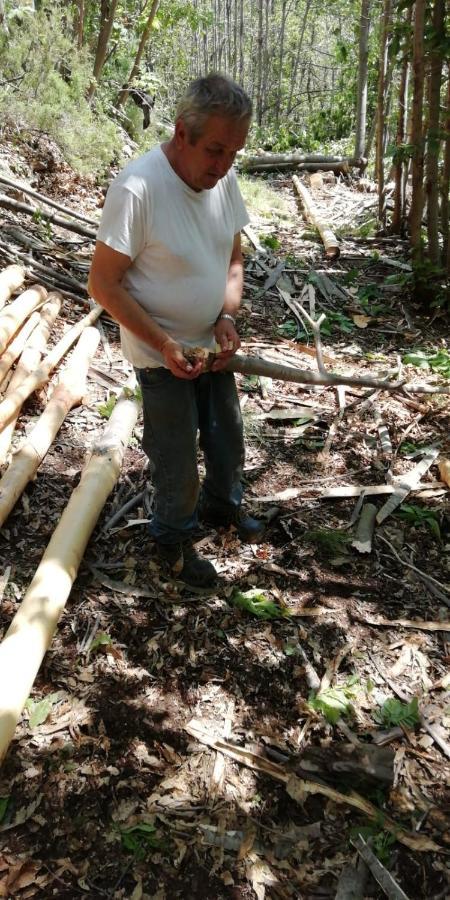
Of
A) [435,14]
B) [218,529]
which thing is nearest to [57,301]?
[218,529]

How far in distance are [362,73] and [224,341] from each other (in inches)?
513

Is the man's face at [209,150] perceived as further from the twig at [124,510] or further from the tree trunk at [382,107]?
the tree trunk at [382,107]

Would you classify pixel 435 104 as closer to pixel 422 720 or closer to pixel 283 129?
pixel 422 720

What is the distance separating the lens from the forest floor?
2.13m

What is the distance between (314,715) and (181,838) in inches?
28.4

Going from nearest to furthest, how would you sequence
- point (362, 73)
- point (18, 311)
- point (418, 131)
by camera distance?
point (18, 311) < point (418, 131) < point (362, 73)

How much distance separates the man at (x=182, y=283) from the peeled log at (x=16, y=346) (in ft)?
6.37

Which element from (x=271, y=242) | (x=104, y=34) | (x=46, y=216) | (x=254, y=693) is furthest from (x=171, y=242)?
(x=104, y=34)

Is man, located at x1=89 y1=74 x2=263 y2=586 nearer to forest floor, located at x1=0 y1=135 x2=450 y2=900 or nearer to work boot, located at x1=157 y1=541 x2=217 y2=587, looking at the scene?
work boot, located at x1=157 y1=541 x2=217 y2=587

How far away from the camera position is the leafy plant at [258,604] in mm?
3047

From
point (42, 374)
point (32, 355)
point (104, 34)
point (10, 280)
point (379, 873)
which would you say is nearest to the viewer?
point (379, 873)

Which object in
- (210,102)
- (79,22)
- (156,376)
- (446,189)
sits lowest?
(156,376)

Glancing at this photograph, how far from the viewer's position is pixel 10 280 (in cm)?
530

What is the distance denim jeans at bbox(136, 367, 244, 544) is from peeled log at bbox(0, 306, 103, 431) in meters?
1.34
